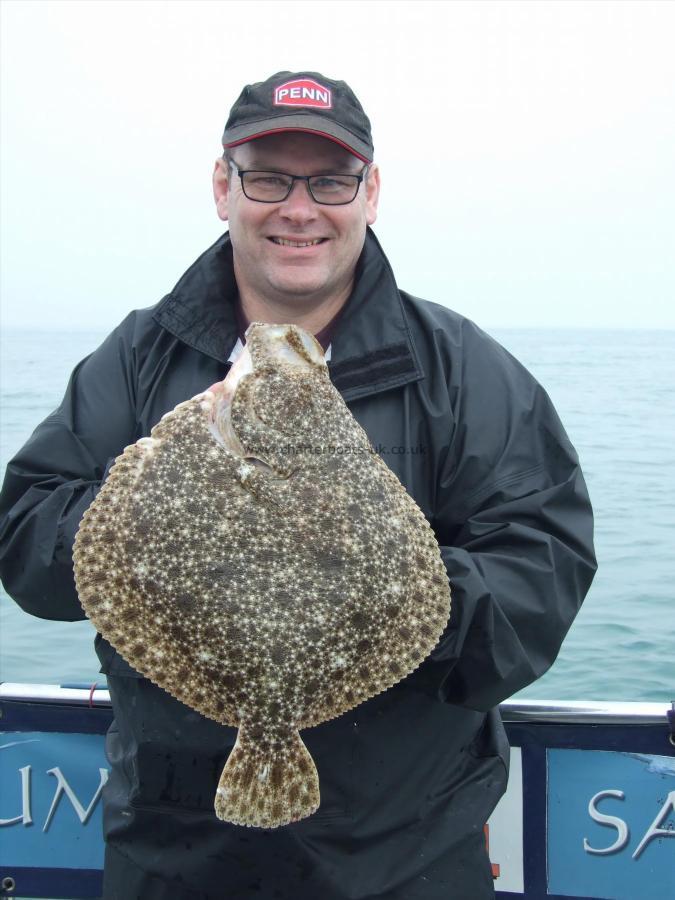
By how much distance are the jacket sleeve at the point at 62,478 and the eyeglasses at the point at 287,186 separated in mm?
646

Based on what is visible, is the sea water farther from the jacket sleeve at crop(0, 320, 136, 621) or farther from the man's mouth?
the man's mouth

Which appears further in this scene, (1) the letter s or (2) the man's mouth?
(1) the letter s

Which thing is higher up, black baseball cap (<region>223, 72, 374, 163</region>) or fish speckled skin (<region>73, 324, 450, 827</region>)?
black baseball cap (<region>223, 72, 374, 163</region>)

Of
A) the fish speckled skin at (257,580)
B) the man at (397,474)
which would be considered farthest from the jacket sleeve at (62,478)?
the fish speckled skin at (257,580)

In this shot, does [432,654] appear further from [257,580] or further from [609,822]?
[609,822]

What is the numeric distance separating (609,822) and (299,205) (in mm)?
2555

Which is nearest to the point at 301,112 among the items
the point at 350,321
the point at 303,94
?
the point at 303,94

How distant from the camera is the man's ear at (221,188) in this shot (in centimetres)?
305

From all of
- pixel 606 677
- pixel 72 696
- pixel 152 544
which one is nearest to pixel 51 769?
pixel 72 696

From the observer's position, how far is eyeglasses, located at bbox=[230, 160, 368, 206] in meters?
2.81

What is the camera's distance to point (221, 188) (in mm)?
3078

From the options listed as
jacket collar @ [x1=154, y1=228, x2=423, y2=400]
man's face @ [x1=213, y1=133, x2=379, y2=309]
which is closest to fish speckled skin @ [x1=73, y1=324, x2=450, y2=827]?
jacket collar @ [x1=154, y1=228, x2=423, y2=400]

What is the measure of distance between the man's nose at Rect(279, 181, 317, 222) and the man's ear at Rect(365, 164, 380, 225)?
280 mm

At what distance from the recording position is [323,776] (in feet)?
8.45
